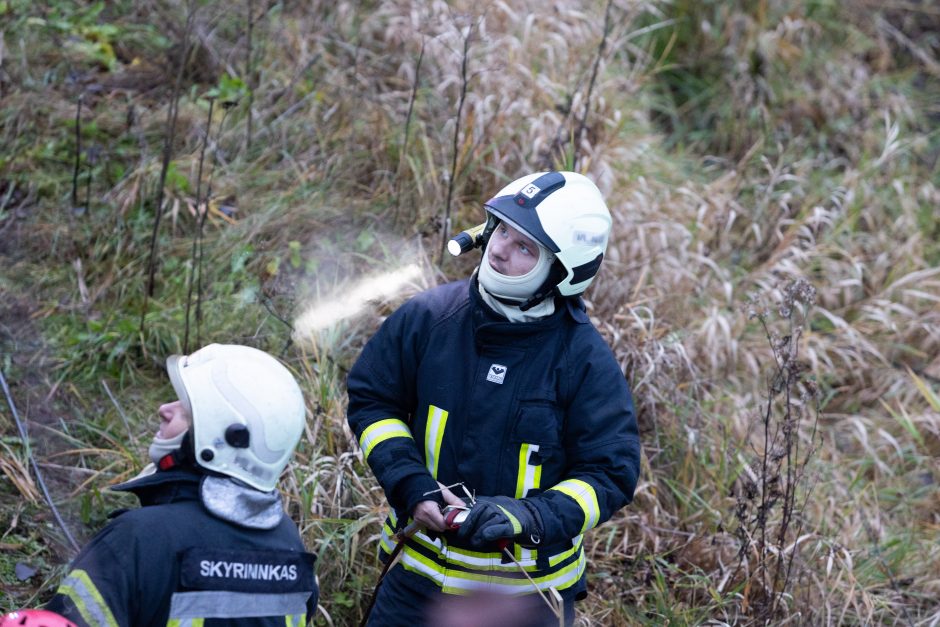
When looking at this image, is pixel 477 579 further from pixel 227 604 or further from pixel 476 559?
pixel 227 604

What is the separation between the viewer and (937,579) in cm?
462

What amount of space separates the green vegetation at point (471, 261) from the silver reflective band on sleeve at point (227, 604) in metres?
1.57

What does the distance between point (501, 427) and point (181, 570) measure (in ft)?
3.46

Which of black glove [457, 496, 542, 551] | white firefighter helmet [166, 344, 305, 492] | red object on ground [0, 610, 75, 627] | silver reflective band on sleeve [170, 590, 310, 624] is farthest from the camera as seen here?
black glove [457, 496, 542, 551]

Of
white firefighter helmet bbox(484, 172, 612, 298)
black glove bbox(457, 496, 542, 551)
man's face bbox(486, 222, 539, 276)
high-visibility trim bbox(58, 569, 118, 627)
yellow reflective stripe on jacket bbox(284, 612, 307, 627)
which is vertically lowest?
yellow reflective stripe on jacket bbox(284, 612, 307, 627)

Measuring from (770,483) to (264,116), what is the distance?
3.50 m

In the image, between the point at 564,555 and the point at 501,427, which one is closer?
the point at 501,427

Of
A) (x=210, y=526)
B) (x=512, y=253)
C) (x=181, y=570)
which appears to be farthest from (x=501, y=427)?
(x=181, y=570)

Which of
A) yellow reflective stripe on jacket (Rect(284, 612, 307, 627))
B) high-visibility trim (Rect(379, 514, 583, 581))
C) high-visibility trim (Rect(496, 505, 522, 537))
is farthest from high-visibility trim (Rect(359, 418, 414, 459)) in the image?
yellow reflective stripe on jacket (Rect(284, 612, 307, 627))

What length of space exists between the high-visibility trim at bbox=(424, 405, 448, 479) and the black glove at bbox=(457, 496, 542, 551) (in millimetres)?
245

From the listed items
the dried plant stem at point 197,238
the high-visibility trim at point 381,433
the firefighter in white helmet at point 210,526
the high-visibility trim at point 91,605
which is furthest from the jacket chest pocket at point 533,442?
the dried plant stem at point 197,238

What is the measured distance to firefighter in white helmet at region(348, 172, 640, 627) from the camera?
2959 millimetres

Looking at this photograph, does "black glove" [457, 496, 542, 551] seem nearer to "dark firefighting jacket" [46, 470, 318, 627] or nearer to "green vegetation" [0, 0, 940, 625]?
"dark firefighting jacket" [46, 470, 318, 627]

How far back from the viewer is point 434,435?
3.04m
